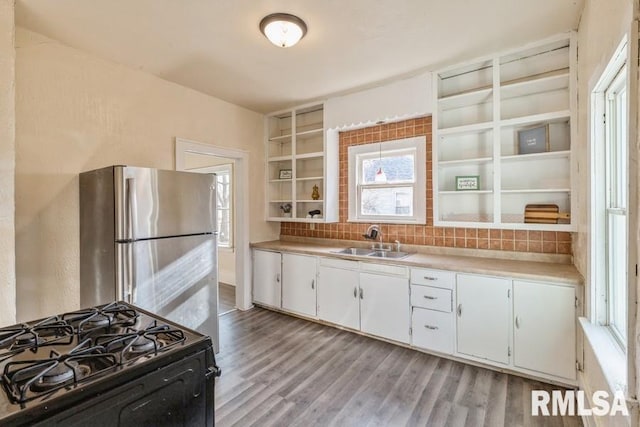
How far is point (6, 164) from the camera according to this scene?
1.82m

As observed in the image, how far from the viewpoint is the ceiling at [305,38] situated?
1.98 m

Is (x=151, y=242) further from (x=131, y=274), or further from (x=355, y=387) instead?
(x=355, y=387)

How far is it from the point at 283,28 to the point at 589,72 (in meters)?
1.98

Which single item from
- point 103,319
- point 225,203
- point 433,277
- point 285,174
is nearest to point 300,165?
point 285,174

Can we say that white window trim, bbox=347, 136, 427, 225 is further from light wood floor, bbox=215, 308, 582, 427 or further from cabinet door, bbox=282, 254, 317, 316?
light wood floor, bbox=215, 308, 582, 427

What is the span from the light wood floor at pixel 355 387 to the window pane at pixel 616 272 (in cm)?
78

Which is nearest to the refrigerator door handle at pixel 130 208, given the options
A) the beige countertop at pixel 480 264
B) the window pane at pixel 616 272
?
the beige countertop at pixel 480 264

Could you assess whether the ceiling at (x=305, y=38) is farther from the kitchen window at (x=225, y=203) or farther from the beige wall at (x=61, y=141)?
the kitchen window at (x=225, y=203)

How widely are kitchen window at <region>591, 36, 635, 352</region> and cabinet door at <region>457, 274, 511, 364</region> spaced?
25.8 inches

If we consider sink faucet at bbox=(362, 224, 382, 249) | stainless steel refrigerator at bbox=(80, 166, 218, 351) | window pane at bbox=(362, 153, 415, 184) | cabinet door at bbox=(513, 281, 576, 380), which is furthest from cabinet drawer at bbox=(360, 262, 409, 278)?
stainless steel refrigerator at bbox=(80, 166, 218, 351)

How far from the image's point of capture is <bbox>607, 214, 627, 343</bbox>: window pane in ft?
5.20

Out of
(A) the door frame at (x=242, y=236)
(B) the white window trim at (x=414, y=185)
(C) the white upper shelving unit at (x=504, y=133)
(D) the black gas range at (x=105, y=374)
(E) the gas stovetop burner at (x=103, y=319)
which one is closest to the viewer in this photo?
(D) the black gas range at (x=105, y=374)

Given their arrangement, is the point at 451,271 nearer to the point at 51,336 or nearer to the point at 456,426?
the point at 456,426

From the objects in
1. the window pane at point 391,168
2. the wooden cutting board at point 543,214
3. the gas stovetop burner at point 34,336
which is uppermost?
the window pane at point 391,168
